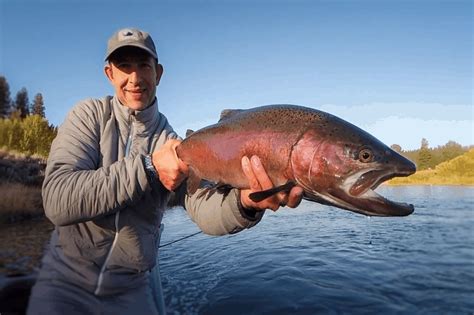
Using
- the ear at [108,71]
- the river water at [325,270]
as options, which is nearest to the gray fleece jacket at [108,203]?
the ear at [108,71]

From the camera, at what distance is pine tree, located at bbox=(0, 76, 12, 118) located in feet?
87.5

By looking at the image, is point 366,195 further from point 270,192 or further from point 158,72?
point 158,72

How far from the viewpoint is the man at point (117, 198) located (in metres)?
2.57

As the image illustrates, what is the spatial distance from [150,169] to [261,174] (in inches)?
35.7

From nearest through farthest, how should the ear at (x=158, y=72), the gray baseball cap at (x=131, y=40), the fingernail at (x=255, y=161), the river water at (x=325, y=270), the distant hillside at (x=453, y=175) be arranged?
the fingernail at (x=255, y=161) < the gray baseball cap at (x=131, y=40) < the ear at (x=158, y=72) < the river water at (x=325, y=270) < the distant hillside at (x=453, y=175)

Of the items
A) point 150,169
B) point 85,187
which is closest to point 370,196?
A: point 150,169

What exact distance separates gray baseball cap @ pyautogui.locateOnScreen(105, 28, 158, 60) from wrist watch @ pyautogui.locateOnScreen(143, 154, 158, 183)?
1.09 meters

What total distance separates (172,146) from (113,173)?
1.66 feet

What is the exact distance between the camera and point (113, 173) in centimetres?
259

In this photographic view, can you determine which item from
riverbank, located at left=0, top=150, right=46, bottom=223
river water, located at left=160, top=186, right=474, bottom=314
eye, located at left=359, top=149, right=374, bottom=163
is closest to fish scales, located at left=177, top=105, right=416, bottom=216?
eye, located at left=359, top=149, right=374, bottom=163

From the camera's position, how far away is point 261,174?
2.39 metres

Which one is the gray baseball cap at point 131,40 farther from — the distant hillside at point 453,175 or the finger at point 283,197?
the distant hillside at point 453,175

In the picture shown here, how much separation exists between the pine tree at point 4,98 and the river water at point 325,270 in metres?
19.9

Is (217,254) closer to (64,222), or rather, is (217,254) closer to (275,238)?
(275,238)
